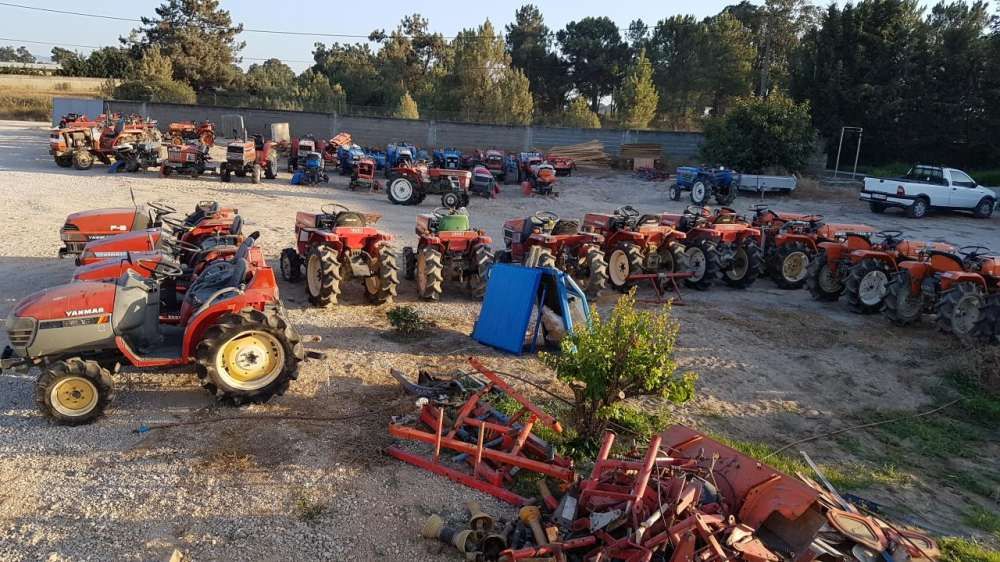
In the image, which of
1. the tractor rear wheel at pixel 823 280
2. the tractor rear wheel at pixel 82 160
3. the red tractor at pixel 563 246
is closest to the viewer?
the red tractor at pixel 563 246

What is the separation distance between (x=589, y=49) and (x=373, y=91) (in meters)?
16.7

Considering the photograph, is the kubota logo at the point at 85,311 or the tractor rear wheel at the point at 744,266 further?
the tractor rear wheel at the point at 744,266

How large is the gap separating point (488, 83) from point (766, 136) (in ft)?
60.7

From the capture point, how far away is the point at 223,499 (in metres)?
4.68

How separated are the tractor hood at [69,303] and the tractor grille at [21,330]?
48 millimetres

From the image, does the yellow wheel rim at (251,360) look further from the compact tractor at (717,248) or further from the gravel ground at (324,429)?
the compact tractor at (717,248)

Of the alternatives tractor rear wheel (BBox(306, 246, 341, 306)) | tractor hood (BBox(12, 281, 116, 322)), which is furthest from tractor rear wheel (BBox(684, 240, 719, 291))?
tractor hood (BBox(12, 281, 116, 322))

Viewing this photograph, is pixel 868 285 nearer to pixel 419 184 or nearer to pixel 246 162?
pixel 419 184

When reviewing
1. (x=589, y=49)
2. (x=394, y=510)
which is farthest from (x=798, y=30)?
(x=394, y=510)

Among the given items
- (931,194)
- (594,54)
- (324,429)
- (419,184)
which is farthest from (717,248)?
(594,54)

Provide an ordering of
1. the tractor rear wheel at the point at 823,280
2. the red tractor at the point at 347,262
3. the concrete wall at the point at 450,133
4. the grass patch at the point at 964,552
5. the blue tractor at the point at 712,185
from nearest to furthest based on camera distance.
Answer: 1. the grass patch at the point at 964,552
2. the red tractor at the point at 347,262
3. the tractor rear wheel at the point at 823,280
4. the blue tractor at the point at 712,185
5. the concrete wall at the point at 450,133

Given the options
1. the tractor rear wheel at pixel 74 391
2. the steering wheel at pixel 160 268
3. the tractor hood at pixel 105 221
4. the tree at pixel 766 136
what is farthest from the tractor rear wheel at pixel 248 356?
the tree at pixel 766 136

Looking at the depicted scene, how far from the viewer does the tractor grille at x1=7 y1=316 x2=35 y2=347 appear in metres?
5.55

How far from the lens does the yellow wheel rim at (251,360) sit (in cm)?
586
